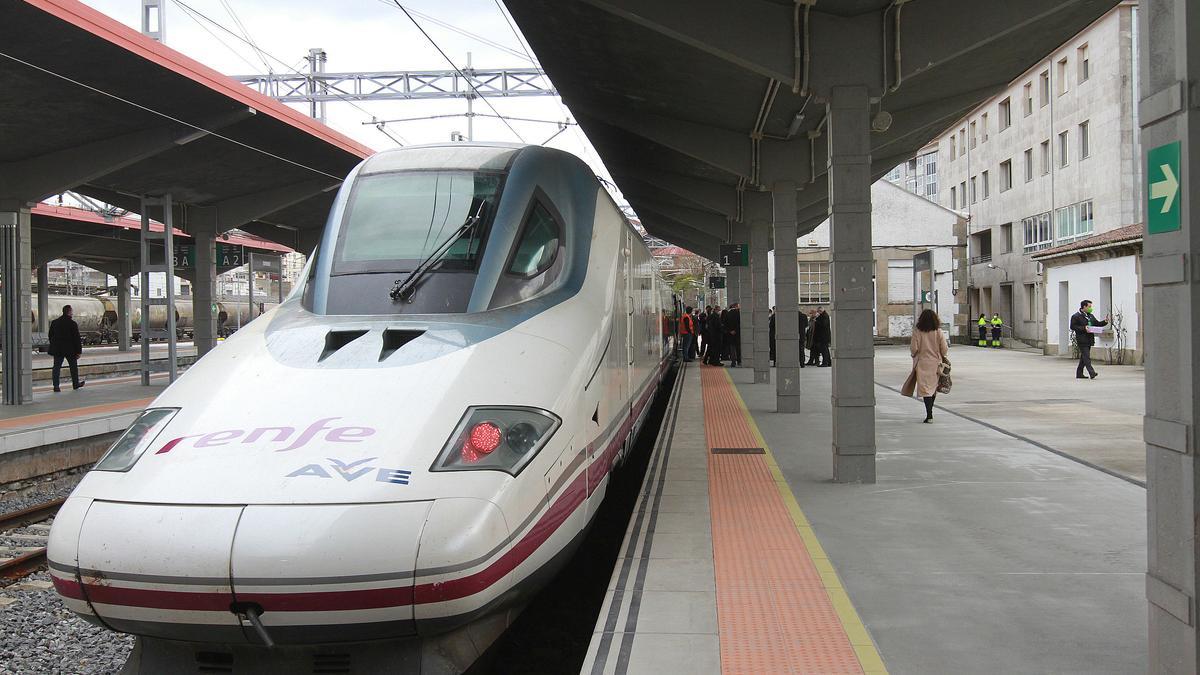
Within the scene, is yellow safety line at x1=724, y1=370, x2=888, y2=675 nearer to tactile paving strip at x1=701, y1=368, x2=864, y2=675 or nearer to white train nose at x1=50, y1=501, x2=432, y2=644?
tactile paving strip at x1=701, y1=368, x2=864, y2=675

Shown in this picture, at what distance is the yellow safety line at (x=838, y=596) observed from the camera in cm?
423

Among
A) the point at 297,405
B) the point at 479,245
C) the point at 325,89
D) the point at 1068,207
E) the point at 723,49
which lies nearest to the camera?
the point at 297,405

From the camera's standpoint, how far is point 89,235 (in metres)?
32.0

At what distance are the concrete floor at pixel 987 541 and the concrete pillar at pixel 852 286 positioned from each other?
39cm

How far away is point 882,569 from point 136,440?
4.14 m

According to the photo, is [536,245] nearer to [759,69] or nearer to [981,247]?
[759,69]

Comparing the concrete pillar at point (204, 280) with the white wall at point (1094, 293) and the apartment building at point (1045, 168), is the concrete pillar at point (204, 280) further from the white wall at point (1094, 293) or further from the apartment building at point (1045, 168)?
the white wall at point (1094, 293)

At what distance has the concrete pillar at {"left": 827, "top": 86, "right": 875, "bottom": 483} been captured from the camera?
877 cm

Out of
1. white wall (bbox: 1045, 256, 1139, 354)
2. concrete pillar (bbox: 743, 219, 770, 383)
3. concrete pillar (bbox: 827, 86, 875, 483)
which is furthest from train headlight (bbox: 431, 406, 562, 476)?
white wall (bbox: 1045, 256, 1139, 354)

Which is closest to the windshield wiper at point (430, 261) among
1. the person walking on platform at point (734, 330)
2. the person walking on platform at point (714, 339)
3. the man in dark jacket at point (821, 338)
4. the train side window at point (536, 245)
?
the train side window at point (536, 245)

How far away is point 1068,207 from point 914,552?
33.8 m

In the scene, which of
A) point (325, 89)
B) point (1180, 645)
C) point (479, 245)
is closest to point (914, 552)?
point (1180, 645)

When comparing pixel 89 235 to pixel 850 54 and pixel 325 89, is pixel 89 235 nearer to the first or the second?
pixel 325 89

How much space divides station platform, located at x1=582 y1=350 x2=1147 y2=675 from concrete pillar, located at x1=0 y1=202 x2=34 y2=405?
12.3 metres
